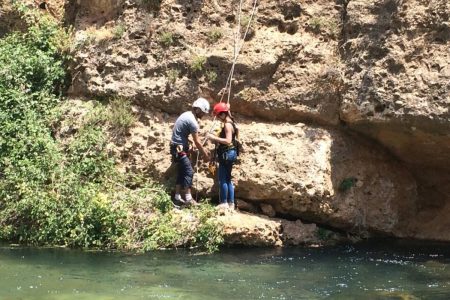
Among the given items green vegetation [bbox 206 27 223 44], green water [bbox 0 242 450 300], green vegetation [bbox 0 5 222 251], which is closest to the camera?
green water [bbox 0 242 450 300]

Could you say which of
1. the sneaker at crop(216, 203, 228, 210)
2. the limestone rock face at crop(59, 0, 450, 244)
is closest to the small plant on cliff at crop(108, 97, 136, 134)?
the limestone rock face at crop(59, 0, 450, 244)

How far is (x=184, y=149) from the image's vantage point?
960cm

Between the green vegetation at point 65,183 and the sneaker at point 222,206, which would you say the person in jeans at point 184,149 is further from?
the sneaker at point 222,206

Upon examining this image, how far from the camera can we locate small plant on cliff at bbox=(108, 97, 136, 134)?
10250 millimetres

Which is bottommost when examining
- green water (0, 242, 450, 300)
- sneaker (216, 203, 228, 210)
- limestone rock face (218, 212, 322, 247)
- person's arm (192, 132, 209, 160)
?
green water (0, 242, 450, 300)

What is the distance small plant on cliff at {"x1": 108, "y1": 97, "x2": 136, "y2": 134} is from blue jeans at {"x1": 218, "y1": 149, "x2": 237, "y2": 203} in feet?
5.55

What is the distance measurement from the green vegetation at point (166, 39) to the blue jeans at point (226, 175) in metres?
2.28

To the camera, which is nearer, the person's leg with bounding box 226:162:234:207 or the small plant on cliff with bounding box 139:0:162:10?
the person's leg with bounding box 226:162:234:207

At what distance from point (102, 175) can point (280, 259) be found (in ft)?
9.79

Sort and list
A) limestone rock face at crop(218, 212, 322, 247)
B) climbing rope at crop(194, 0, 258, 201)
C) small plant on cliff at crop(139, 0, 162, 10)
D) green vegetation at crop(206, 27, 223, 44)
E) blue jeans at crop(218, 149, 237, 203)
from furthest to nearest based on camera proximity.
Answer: small plant on cliff at crop(139, 0, 162, 10), green vegetation at crop(206, 27, 223, 44), climbing rope at crop(194, 0, 258, 201), blue jeans at crop(218, 149, 237, 203), limestone rock face at crop(218, 212, 322, 247)

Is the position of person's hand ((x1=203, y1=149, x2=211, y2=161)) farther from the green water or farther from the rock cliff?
the green water

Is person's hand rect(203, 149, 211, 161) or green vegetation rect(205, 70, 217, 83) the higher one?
green vegetation rect(205, 70, 217, 83)

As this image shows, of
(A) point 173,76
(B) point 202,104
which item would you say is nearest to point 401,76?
(B) point 202,104

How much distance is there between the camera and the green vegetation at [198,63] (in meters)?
10.4
